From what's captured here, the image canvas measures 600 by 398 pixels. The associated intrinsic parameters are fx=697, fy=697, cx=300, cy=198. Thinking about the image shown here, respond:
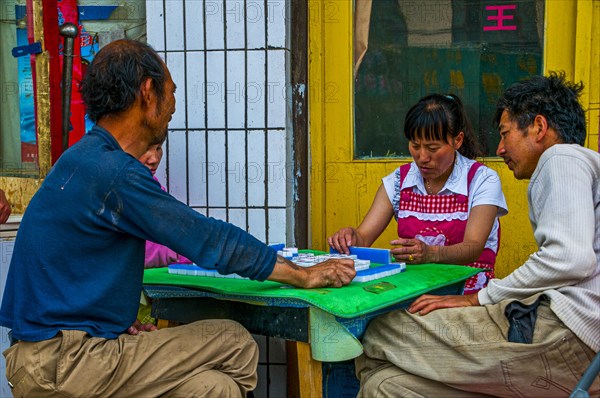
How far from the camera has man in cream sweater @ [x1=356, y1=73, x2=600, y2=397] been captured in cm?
213

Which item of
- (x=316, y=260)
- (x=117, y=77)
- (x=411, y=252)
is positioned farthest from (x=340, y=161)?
(x=117, y=77)

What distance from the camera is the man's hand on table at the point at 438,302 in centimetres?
241

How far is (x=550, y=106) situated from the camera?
8.05ft

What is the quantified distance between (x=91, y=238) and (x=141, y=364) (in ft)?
1.34

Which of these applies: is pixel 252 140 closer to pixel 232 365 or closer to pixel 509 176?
pixel 509 176

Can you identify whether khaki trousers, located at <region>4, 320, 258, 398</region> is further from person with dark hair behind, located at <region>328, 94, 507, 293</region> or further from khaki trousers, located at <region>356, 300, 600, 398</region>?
person with dark hair behind, located at <region>328, 94, 507, 293</region>

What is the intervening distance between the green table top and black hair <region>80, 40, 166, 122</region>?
65 centimetres

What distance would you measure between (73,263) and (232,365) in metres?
0.59

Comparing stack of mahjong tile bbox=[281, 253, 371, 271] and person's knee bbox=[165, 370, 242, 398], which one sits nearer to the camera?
person's knee bbox=[165, 370, 242, 398]

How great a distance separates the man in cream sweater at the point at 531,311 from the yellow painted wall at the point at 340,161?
1.24m

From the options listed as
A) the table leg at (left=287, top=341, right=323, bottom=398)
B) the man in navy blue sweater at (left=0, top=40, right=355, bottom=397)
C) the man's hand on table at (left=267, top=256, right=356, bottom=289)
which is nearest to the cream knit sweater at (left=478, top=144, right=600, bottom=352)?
the man's hand on table at (left=267, top=256, right=356, bottom=289)

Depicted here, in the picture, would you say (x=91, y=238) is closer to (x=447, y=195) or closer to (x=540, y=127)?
(x=540, y=127)

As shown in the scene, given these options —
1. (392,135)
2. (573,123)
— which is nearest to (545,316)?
(573,123)

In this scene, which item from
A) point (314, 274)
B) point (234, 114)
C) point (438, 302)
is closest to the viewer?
point (314, 274)
